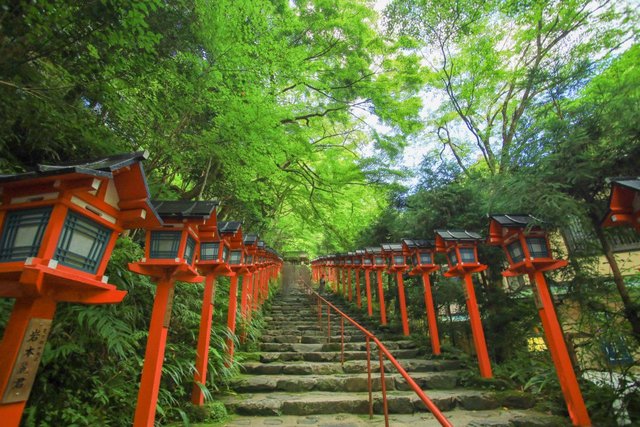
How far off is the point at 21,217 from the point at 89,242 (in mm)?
430

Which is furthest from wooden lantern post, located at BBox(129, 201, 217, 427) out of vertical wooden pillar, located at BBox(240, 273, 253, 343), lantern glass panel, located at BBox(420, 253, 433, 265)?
lantern glass panel, located at BBox(420, 253, 433, 265)

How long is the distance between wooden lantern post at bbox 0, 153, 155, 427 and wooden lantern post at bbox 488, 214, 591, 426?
219 inches

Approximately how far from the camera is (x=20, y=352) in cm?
198

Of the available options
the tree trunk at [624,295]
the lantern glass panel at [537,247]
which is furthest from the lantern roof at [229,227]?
the tree trunk at [624,295]

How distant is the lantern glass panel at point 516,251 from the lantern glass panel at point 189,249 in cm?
520

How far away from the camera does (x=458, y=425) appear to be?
4.42m

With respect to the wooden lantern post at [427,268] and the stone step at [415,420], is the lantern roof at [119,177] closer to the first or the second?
the stone step at [415,420]

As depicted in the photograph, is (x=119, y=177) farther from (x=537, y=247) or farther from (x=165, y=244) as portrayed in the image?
(x=537, y=247)

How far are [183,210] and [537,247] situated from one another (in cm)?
547

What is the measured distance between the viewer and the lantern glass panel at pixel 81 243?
2.06m

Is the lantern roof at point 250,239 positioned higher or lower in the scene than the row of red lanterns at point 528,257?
higher

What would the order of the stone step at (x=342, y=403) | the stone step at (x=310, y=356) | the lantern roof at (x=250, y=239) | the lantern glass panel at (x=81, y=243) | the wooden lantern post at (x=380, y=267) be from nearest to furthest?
1. the lantern glass panel at (x=81, y=243)
2. the stone step at (x=342, y=403)
3. the stone step at (x=310, y=356)
4. the lantern roof at (x=250, y=239)
5. the wooden lantern post at (x=380, y=267)

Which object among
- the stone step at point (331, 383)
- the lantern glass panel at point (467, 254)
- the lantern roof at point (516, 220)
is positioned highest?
the lantern roof at point (516, 220)

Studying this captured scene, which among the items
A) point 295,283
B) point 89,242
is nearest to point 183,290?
point 89,242
